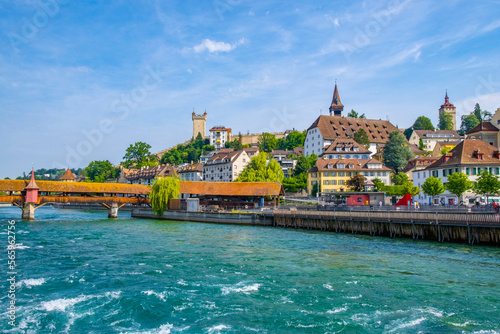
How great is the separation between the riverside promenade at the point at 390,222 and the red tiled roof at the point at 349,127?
5618cm

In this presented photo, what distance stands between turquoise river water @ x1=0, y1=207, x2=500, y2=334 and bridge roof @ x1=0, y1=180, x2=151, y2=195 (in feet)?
95.2

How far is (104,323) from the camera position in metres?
12.6

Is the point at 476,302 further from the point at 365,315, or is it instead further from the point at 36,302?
the point at 36,302

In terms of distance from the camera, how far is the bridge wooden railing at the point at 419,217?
28381mm

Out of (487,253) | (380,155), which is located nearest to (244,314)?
(487,253)

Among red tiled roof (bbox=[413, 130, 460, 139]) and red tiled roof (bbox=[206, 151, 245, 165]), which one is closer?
red tiled roof (bbox=[206, 151, 245, 165])

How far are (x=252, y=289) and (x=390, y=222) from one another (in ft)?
70.2

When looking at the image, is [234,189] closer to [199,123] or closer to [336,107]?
[336,107]

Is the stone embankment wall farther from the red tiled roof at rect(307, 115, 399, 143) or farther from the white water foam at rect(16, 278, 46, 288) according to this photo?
the red tiled roof at rect(307, 115, 399, 143)

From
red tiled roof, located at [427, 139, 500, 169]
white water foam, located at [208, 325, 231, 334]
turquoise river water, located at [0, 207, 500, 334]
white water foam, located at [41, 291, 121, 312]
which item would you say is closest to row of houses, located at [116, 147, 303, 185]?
red tiled roof, located at [427, 139, 500, 169]

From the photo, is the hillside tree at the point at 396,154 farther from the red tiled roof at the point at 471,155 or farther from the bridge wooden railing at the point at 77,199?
the bridge wooden railing at the point at 77,199

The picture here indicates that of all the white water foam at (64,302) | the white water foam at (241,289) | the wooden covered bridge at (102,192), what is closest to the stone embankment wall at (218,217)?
the wooden covered bridge at (102,192)

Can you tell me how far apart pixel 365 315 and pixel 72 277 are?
12690 millimetres

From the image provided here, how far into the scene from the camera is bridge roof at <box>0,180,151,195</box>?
5225cm
